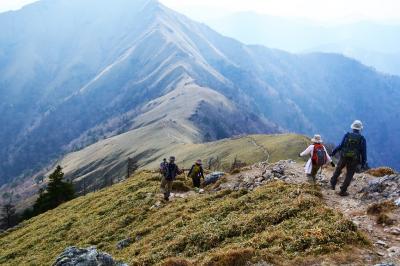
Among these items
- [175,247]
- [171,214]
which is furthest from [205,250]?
[171,214]

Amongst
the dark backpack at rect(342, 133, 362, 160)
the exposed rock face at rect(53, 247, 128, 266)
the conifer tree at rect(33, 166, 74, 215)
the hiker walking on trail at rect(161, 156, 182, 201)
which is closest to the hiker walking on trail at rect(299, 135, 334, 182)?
the dark backpack at rect(342, 133, 362, 160)

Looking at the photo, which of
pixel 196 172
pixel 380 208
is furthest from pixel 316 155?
pixel 196 172

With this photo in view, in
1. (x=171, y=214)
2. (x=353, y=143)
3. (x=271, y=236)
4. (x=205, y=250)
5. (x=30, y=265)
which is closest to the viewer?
(x=271, y=236)

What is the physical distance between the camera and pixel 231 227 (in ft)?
83.1

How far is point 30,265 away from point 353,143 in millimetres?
26403

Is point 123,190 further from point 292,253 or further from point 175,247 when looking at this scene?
point 292,253

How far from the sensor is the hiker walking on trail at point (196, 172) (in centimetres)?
4362

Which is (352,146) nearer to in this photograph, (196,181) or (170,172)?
(170,172)

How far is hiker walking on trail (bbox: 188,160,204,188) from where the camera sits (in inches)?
1718

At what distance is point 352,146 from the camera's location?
29.9m

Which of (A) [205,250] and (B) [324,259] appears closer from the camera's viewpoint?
(B) [324,259]

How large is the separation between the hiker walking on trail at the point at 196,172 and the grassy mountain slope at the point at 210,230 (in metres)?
4.03

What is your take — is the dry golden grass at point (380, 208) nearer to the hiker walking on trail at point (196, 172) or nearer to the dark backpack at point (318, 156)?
the dark backpack at point (318, 156)

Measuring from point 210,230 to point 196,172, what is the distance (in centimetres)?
1782
